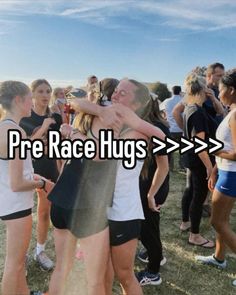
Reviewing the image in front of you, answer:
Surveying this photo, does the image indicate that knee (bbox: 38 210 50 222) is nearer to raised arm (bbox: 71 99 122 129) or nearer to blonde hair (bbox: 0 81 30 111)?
blonde hair (bbox: 0 81 30 111)

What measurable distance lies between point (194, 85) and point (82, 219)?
202cm

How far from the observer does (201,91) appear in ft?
11.4

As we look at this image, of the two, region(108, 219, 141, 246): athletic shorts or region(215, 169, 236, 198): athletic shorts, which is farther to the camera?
region(215, 169, 236, 198): athletic shorts

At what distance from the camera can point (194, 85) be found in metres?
3.46

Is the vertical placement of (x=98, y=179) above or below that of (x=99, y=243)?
above

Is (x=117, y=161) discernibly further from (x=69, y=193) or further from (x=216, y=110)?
(x=216, y=110)

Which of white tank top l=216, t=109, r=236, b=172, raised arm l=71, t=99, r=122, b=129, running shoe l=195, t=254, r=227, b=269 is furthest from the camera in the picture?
running shoe l=195, t=254, r=227, b=269

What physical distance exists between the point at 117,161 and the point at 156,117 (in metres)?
0.82

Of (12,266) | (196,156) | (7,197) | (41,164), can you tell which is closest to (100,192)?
(7,197)

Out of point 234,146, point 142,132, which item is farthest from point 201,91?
point 142,132

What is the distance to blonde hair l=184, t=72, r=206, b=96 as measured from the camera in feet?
11.3

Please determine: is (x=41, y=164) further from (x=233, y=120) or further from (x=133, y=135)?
(x=233, y=120)

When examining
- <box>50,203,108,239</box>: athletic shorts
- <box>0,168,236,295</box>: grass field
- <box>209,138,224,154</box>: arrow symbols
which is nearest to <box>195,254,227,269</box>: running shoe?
<box>0,168,236,295</box>: grass field

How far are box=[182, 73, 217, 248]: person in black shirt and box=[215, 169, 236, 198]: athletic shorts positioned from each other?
536 mm
